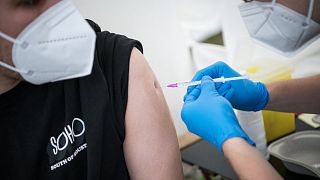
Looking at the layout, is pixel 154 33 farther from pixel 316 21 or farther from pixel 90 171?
pixel 90 171

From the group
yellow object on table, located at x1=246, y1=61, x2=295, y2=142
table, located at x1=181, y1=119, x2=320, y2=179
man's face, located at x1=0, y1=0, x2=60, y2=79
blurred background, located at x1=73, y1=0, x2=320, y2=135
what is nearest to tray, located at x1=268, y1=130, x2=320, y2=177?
table, located at x1=181, y1=119, x2=320, y2=179

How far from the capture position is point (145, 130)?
0.95 meters

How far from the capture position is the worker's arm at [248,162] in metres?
0.74

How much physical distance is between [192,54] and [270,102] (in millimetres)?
1288

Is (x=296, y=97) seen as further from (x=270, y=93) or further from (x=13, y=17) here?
(x=13, y=17)

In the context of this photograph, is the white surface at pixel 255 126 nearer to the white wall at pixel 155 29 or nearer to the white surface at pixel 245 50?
the white surface at pixel 245 50

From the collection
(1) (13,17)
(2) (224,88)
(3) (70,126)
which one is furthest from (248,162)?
(1) (13,17)

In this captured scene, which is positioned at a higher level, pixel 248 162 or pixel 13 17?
pixel 13 17

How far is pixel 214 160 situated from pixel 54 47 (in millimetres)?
906

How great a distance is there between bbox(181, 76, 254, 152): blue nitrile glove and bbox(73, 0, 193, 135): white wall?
1.19 meters

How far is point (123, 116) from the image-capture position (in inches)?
38.0

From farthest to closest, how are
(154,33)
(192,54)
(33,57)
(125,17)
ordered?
1. (192,54)
2. (154,33)
3. (125,17)
4. (33,57)

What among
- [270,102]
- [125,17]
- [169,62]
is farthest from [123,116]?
[169,62]

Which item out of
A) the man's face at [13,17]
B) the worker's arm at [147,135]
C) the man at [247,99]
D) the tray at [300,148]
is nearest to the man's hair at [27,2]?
the man's face at [13,17]
